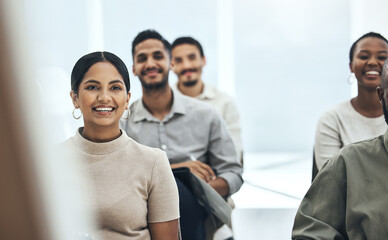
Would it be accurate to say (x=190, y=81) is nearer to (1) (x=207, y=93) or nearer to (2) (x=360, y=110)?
(1) (x=207, y=93)

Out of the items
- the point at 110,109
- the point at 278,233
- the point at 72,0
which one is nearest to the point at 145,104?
the point at 110,109

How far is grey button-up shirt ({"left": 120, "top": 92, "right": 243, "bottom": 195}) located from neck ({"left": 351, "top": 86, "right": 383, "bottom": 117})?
41cm

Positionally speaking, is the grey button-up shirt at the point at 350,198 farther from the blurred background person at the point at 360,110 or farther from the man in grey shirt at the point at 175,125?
the man in grey shirt at the point at 175,125

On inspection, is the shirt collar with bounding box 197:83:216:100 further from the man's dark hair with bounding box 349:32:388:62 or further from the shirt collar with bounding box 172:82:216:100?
the man's dark hair with bounding box 349:32:388:62

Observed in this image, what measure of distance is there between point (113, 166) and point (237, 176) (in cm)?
68

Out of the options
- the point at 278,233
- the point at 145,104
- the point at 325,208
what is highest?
the point at 145,104

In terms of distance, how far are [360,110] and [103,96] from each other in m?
0.59

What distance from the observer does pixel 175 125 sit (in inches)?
47.8

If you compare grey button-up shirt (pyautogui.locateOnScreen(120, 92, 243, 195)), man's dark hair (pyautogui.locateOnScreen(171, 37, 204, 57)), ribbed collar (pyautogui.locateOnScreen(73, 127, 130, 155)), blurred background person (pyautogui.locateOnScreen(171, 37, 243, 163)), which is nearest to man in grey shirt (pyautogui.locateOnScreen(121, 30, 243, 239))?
grey button-up shirt (pyautogui.locateOnScreen(120, 92, 243, 195))

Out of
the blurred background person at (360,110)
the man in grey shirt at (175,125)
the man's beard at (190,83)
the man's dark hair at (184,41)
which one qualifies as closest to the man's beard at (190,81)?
the man's beard at (190,83)

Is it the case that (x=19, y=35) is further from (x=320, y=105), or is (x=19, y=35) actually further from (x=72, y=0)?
(x=320, y=105)

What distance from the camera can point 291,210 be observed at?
1259 millimetres

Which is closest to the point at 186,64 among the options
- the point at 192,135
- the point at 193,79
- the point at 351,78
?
the point at 193,79

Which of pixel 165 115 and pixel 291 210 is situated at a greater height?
pixel 165 115
